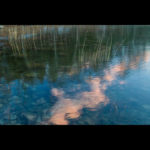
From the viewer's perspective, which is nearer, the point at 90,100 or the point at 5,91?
the point at 90,100

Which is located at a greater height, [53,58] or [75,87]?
[53,58]

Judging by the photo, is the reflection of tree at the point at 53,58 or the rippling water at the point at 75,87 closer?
the rippling water at the point at 75,87

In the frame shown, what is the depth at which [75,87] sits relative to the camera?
2.78 meters

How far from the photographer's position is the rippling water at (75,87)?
2.03 metres

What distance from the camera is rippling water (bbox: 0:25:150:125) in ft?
6.64

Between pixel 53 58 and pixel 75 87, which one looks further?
pixel 53 58

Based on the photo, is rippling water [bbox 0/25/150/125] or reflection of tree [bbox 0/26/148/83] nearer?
rippling water [bbox 0/25/150/125]
